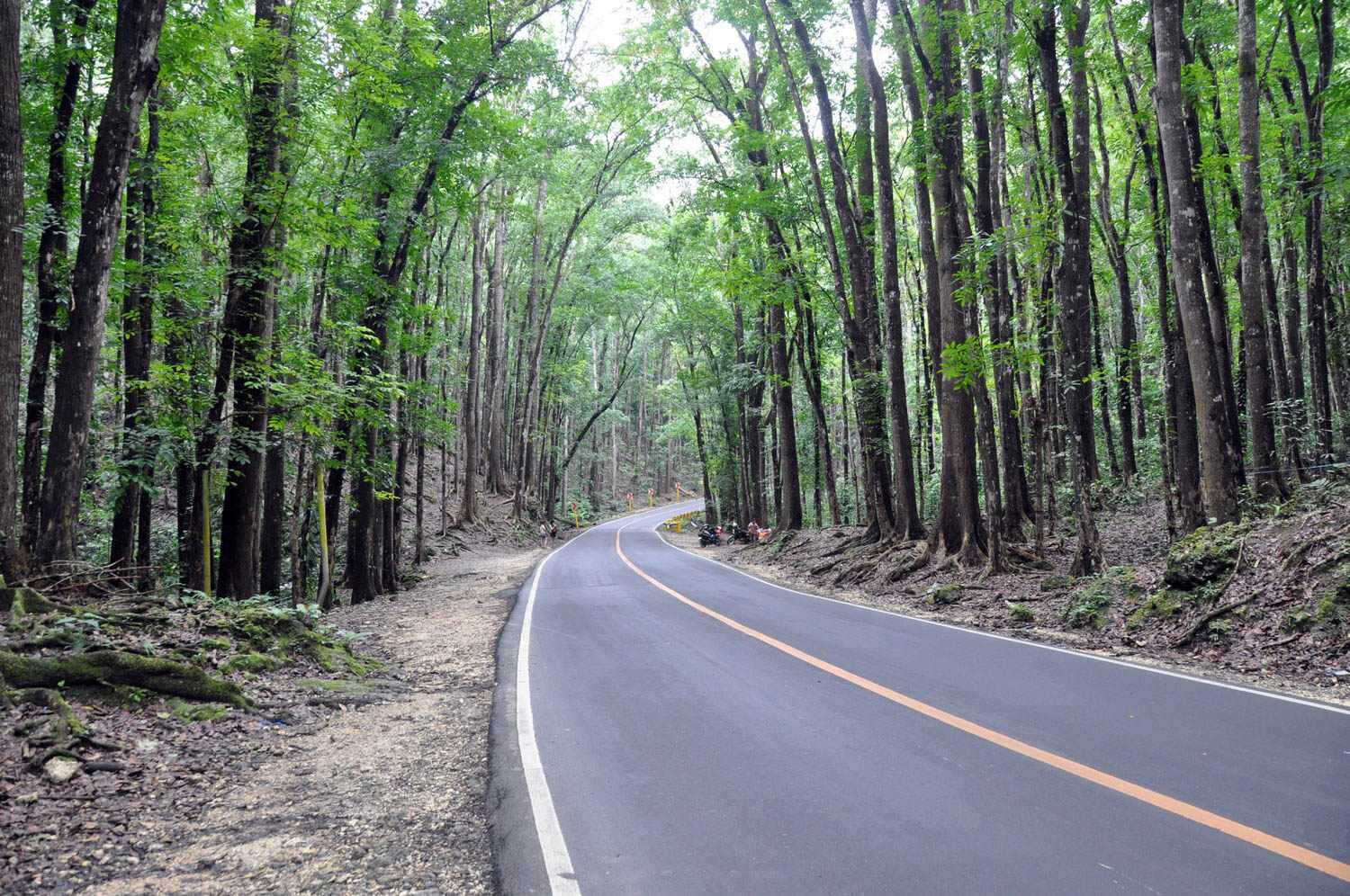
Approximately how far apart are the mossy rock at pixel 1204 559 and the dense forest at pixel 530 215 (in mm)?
883

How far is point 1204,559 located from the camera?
8.82 metres

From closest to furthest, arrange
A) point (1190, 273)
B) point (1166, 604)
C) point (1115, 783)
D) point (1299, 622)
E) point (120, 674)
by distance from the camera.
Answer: point (1115, 783), point (120, 674), point (1299, 622), point (1166, 604), point (1190, 273)

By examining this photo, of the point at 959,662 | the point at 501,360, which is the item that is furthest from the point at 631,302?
the point at 959,662

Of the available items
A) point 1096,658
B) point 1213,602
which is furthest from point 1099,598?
point 1096,658

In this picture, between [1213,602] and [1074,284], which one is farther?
[1074,284]

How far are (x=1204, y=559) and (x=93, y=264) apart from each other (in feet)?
41.5

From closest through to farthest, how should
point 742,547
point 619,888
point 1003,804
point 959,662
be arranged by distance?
1. point 619,888
2. point 1003,804
3. point 959,662
4. point 742,547

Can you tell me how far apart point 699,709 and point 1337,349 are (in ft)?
61.1

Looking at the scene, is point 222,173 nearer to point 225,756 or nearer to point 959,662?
point 225,756

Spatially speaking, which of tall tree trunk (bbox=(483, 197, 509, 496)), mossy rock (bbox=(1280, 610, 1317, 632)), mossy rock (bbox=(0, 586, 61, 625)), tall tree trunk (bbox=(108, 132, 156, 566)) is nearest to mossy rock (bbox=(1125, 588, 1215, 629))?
mossy rock (bbox=(1280, 610, 1317, 632))

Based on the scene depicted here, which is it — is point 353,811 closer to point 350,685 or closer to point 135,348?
point 350,685

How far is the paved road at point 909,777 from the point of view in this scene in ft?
10.5

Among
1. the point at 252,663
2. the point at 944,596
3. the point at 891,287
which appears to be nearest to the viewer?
the point at 252,663

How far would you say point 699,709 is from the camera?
5.89 meters
